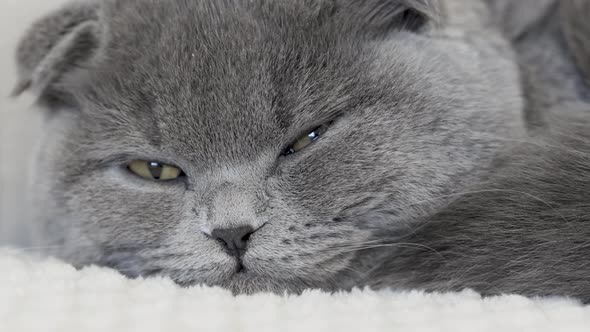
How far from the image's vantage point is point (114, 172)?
1231 millimetres

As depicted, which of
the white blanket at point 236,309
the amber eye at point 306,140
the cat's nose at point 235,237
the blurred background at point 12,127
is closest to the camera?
the white blanket at point 236,309

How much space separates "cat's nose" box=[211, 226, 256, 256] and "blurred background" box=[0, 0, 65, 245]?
915mm

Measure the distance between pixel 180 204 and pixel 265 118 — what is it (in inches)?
8.3

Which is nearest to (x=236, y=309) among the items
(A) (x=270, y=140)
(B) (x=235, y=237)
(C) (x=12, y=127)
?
(B) (x=235, y=237)

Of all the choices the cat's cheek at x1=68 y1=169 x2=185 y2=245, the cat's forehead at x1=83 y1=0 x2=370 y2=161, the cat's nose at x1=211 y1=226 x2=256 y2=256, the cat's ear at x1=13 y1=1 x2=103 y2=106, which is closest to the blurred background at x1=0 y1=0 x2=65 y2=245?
the cat's ear at x1=13 y1=1 x2=103 y2=106

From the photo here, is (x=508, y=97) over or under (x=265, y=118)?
over

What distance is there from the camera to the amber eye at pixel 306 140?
1147 mm

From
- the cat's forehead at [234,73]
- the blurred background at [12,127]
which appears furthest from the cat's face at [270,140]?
the blurred background at [12,127]

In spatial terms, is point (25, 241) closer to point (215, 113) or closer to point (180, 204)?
point (180, 204)

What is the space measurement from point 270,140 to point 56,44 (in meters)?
0.47

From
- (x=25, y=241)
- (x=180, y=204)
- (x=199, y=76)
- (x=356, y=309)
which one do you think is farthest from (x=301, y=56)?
(x=25, y=241)

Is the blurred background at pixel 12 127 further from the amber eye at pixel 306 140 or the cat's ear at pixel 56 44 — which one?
the amber eye at pixel 306 140

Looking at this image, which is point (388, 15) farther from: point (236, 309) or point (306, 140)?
point (236, 309)

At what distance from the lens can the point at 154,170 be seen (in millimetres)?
1206
